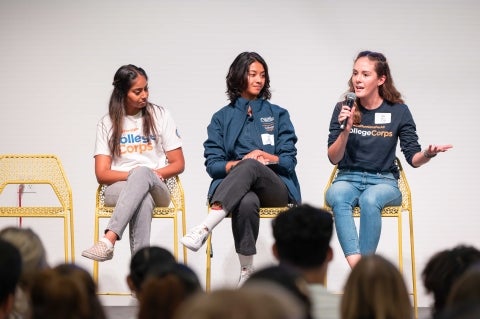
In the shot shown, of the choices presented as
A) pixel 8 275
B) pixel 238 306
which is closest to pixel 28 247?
pixel 8 275

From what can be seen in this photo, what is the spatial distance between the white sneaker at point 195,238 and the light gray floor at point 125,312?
1.77 ft

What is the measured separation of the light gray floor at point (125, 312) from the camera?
4.22m

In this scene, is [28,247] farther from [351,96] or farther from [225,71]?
[225,71]

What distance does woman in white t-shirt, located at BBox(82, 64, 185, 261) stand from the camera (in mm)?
4059

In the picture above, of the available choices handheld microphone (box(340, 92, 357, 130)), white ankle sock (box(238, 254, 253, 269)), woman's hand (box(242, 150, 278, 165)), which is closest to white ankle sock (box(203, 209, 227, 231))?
white ankle sock (box(238, 254, 253, 269))

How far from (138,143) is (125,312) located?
2.82 feet

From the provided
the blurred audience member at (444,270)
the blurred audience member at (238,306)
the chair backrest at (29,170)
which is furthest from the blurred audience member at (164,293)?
the chair backrest at (29,170)

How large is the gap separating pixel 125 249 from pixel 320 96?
1420 millimetres

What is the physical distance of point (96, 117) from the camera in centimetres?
500

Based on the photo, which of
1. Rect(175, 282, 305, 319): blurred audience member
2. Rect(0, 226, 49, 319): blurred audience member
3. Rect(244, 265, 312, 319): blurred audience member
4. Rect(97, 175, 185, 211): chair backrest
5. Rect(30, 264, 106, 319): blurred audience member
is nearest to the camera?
Rect(175, 282, 305, 319): blurred audience member

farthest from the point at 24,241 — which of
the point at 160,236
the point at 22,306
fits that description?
the point at 160,236

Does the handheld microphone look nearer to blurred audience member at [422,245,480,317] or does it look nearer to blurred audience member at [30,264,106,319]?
blurred audience member at [422,245,480,317]

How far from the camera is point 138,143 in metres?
4.25

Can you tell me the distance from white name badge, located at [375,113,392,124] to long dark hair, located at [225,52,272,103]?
1.83 ft
